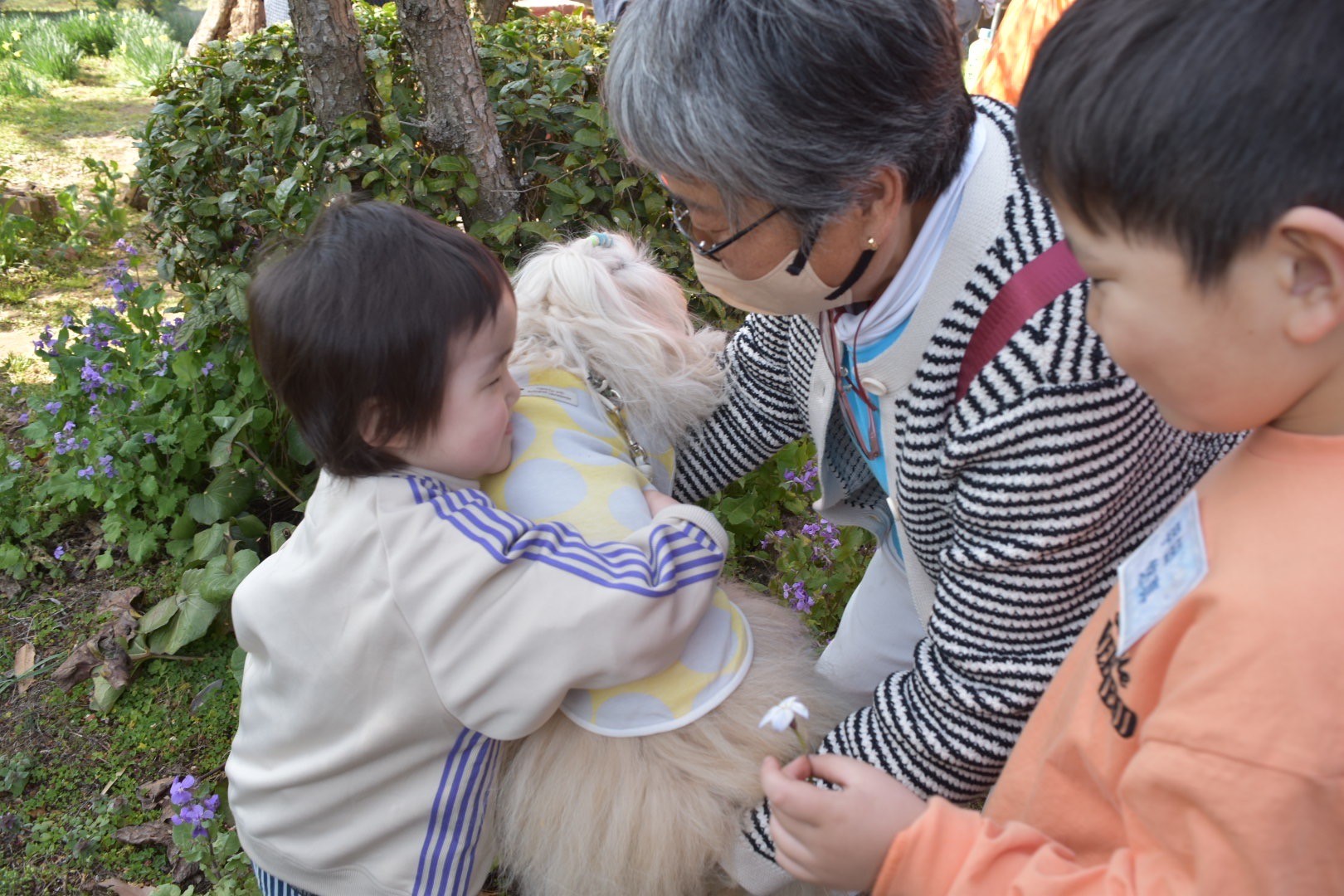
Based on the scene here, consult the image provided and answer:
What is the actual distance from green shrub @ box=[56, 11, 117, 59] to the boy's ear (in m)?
11.4

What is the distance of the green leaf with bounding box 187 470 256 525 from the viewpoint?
297cm

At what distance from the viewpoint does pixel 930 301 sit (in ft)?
4.52

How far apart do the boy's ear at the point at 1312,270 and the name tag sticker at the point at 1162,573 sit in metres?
0.23

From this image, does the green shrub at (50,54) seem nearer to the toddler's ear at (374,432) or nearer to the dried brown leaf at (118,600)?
the dried brown leaf at (118,600)

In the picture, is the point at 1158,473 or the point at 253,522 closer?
the point at 1158,473

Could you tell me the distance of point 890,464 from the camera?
1597mm

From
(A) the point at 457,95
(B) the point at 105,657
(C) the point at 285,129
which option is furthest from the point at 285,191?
(B) the point at 105,657

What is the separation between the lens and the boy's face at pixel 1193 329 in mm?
828

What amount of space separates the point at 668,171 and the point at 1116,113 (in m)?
0.68

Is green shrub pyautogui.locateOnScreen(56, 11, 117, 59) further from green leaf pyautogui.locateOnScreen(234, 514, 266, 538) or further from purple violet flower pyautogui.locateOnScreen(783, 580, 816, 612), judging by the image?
purple violet flower pyautogui.locateOnScreen(783, 580, 816, 612)

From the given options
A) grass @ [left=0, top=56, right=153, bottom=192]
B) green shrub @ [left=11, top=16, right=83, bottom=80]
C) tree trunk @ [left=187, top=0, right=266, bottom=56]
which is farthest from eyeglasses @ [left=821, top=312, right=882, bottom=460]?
green shrub @ [left=11, top=16, right=83, bottom=80]

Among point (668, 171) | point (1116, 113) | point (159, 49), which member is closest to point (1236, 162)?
point (1116, 113)

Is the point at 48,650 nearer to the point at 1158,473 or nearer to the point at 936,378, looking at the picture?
the point at 936,378

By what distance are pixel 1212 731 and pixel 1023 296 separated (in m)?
0.61
